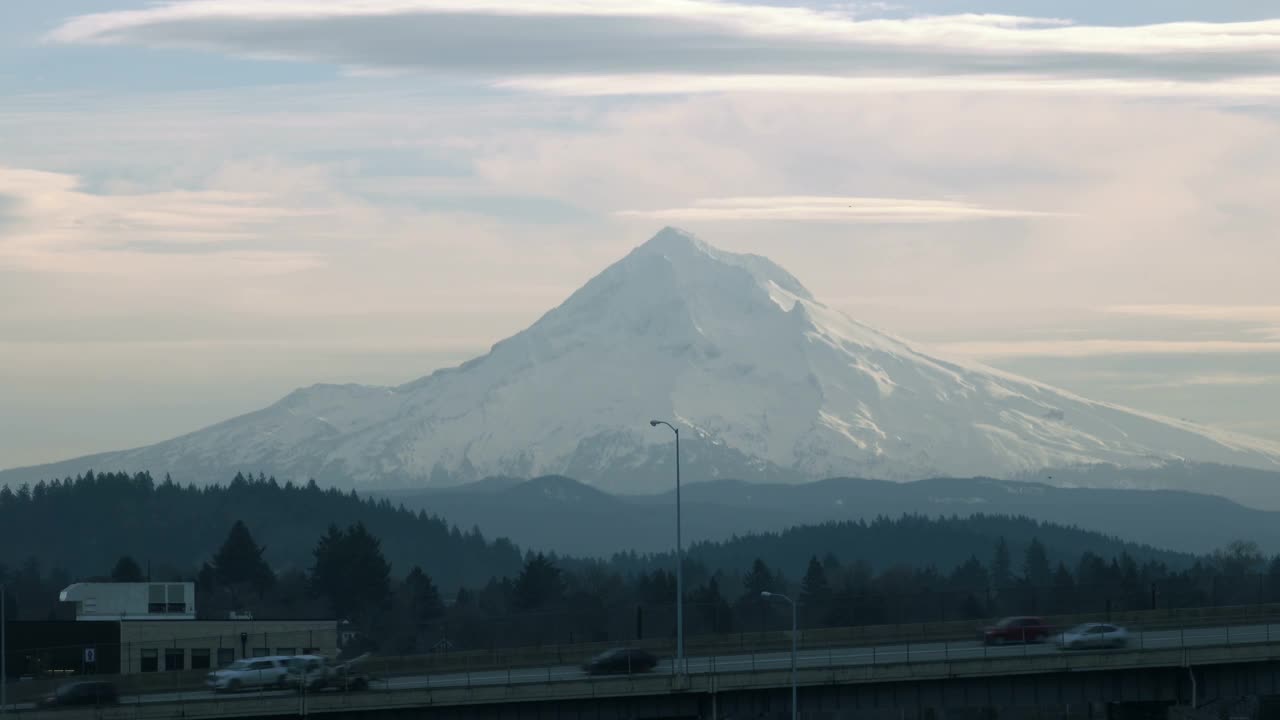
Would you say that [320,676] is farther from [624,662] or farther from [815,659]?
[815,659]

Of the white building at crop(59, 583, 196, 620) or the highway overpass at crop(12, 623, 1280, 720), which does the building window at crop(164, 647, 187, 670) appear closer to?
the white building at crop(59, 583, 196, 620)

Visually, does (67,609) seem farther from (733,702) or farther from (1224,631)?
(1224,631)

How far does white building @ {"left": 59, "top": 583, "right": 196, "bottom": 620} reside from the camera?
497 ft

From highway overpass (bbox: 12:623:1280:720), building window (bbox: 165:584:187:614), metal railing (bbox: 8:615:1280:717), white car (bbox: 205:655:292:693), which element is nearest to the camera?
highway overpass (bbox: 12:623:1280:720)

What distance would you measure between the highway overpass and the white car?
9.31 feet

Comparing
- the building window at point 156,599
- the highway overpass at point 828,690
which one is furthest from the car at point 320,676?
the building window at point 156,599

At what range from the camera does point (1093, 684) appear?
3642 inches

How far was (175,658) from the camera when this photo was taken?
432ft

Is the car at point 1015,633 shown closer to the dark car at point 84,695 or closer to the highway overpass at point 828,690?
the highway overpass at point 828,690

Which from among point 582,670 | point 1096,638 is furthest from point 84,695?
point 1096,638

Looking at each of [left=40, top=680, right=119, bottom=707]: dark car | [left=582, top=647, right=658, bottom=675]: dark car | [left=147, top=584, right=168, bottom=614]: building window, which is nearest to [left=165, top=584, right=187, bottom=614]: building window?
[left=147, top=584, right=168, bottom=614]: building window

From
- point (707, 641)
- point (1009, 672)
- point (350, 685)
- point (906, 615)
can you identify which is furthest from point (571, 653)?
point (906, 615)

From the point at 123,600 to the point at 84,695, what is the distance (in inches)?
2345

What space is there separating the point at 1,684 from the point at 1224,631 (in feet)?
187
